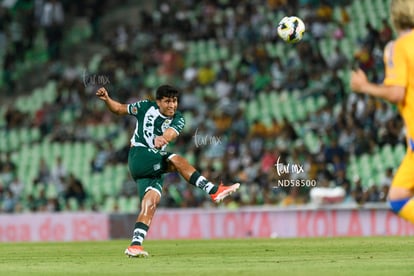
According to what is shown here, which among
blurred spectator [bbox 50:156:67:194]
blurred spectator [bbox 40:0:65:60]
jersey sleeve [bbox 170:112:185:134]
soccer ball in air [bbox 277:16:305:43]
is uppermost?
blurred spectator [bbox 40:0:65:60]

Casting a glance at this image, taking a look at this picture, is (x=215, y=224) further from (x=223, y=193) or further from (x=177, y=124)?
(x=177, y=124)

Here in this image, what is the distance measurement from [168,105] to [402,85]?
5280 mm

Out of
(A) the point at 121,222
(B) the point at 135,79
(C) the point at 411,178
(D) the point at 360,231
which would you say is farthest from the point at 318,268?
(B) the point at 135,79

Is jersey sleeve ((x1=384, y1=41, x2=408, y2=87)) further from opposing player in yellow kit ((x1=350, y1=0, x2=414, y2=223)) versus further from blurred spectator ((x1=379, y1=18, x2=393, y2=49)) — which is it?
blurred spectator ((x1=379, y1=18, x2=393, y2=49))

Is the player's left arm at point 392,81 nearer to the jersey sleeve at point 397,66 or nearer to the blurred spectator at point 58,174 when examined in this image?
the jersey sleeve at point 397,66

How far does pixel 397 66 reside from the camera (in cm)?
965

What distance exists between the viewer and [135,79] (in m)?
29.9

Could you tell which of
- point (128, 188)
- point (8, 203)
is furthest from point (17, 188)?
point (128, 188)

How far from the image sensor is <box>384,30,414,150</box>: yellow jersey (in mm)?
9609

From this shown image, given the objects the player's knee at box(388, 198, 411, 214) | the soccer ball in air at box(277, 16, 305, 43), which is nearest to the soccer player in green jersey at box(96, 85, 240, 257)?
the soccer ball in air at box(277, 16, 305, 43)

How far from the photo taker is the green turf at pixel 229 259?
11312 millimetres

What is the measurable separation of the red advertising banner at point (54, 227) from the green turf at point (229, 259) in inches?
214

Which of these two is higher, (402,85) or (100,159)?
(100,159)

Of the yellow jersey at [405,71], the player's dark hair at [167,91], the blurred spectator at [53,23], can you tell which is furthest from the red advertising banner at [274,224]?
the blurred spectator at [53,23]
